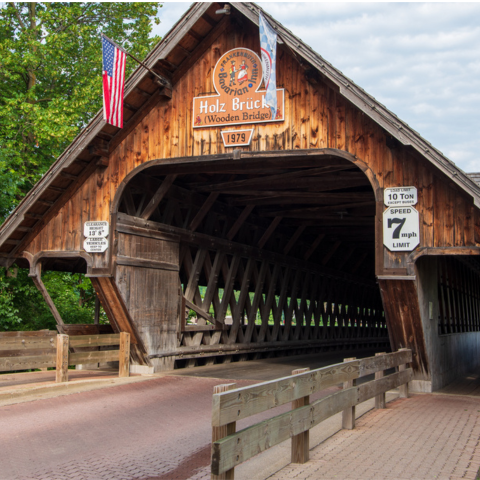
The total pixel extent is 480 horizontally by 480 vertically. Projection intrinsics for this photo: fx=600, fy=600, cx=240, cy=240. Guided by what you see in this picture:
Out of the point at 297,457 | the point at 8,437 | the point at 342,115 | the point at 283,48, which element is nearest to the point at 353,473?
the point at 297,457

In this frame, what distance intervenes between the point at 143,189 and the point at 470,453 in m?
8.55

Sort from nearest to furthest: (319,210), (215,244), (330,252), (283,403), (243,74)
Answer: (283,403) < (243,74) < (215,244) < (319,210) < (330,252)

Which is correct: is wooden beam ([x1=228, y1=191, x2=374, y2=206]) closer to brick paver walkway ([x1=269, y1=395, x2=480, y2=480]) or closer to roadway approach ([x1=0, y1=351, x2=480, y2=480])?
roadway approach ([x1=0, y1=351, x2=480, y2=480])

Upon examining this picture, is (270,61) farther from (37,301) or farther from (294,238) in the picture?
(37,301)

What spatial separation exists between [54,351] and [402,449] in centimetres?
687

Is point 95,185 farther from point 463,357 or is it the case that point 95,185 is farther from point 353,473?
point 463,357

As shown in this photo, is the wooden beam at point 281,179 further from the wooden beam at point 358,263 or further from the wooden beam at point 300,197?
the wooden beam at point 358,263

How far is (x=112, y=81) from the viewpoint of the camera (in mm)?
10328

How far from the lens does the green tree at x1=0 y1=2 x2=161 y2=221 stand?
1764 cm

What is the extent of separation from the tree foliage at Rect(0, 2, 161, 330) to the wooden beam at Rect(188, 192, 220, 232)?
458cm

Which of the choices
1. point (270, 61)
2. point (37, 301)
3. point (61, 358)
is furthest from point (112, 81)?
point (37, 301)

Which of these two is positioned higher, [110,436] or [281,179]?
[281,179]

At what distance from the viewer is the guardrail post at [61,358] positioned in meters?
10.1

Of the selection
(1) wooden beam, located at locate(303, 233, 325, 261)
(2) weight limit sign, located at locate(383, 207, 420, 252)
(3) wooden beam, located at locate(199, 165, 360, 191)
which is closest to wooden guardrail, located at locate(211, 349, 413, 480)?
(2) weight limit sign, located at locate(383, 207, 420, 252)
